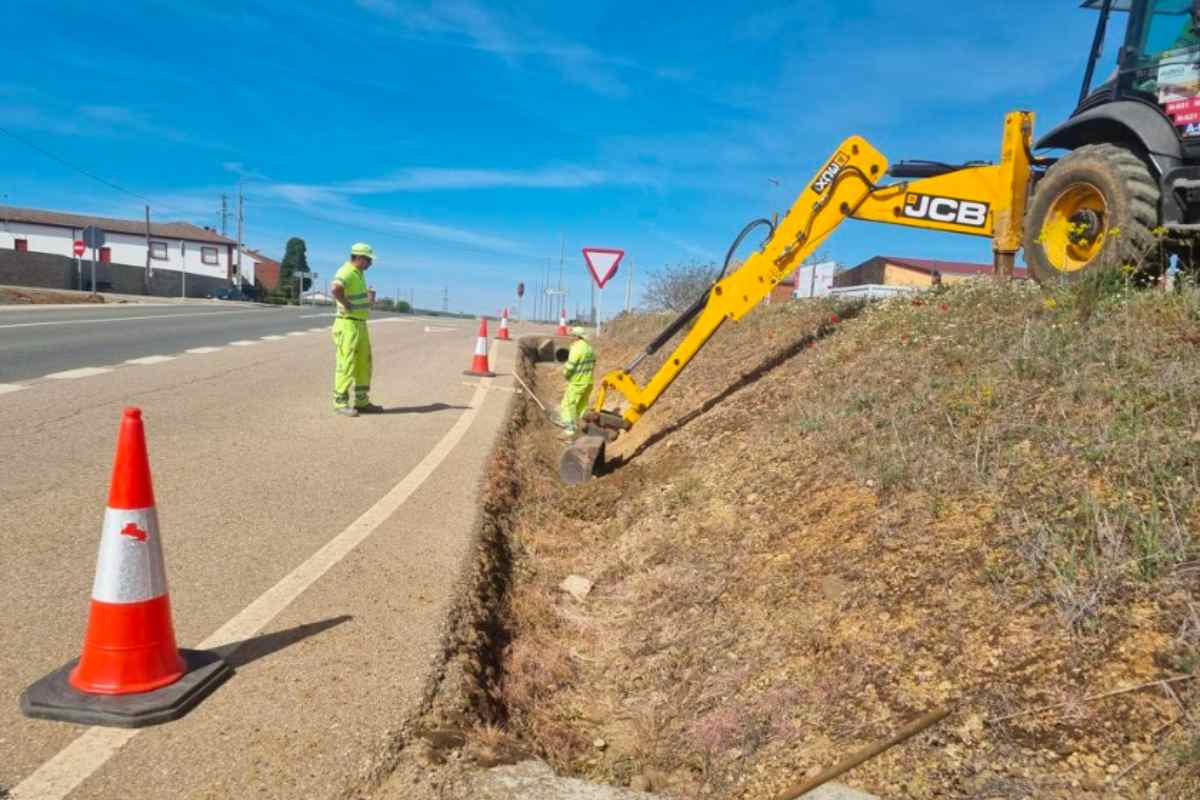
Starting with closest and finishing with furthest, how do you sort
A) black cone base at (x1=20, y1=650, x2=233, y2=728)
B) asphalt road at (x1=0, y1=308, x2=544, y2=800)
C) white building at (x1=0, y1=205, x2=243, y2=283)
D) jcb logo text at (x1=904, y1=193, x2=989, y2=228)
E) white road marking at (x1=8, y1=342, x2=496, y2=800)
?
white road marking at (x1=8, y1=342, x2=496, y2=800) → asphalt road at (x1=0, y1=308, x2=544, y2=800) → black cone base at (x1=20, y1=650, x2=233, y2=728) → jcb logo text at (x1=904, y1=193, x2=989, y2=228) → white building at (x1=0, y1=205, x2=243, y2=283)

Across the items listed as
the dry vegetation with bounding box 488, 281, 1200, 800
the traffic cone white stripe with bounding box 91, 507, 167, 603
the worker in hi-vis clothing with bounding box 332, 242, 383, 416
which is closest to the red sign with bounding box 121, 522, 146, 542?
the traffic cone white stripe with bounding box 91, 507, 167, 603

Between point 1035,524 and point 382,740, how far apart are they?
2.63 m

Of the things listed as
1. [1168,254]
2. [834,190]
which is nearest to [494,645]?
[834,190]

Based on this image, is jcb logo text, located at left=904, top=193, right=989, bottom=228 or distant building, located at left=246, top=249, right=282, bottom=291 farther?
distant building, located at left=246, top=249, right=282, bottom=291

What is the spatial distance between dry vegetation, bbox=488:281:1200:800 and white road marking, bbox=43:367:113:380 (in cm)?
616

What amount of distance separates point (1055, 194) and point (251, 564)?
6.65 m

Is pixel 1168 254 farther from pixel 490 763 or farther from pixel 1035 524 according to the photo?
pixel 490 763

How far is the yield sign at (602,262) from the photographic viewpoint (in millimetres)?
16672

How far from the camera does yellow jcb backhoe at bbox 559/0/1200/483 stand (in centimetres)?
584

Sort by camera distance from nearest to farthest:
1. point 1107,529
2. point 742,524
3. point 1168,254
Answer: point 1107,529 → point 742,524 → point 1168,254

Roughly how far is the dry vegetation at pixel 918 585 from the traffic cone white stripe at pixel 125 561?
139 cm

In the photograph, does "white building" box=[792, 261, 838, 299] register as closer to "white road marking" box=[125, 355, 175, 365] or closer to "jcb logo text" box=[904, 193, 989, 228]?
"jcb logo text" box=[904, 193, 989, 228]

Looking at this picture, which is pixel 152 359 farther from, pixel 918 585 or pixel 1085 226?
pixel 1085 226

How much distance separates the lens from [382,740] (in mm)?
2525
